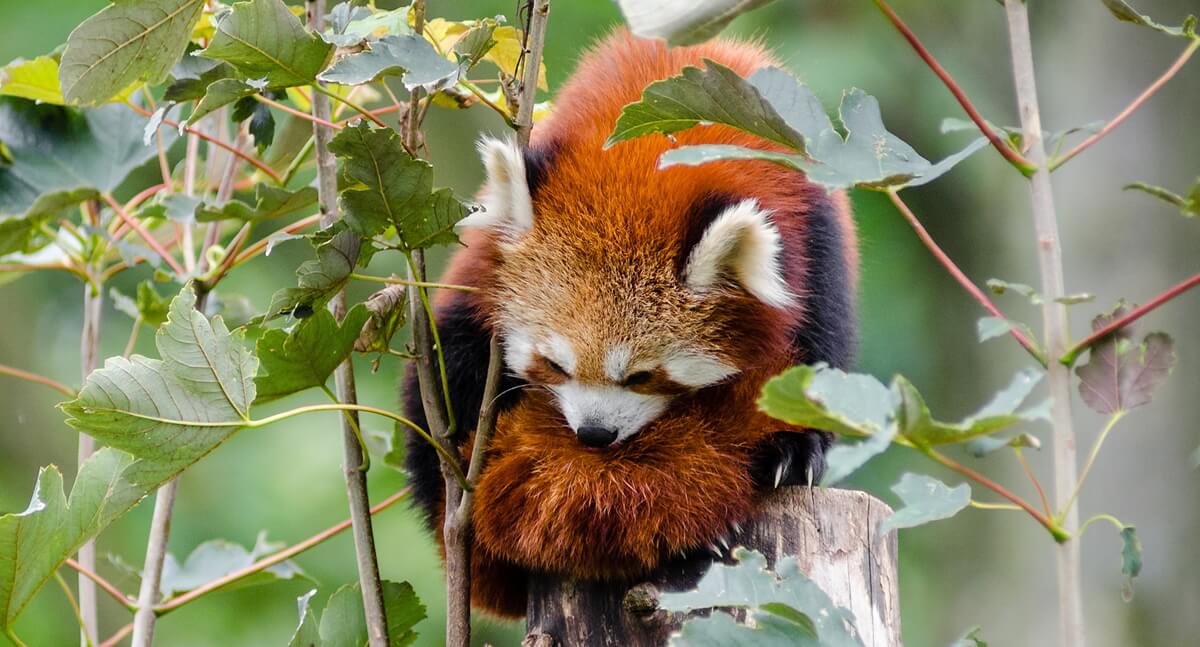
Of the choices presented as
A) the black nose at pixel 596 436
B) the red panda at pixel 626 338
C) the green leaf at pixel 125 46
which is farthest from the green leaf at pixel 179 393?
the black nose at pixel 596 436

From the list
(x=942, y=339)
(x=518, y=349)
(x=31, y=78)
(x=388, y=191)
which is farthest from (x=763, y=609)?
(x=942, y=339)

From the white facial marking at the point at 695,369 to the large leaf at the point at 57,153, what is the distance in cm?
102

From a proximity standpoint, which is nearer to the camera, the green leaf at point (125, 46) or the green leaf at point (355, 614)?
the green leaf at point (125, 46)

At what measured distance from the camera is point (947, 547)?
5613mm

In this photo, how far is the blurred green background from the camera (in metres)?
4.52

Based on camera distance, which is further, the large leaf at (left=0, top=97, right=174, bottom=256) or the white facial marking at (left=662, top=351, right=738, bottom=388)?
the large leaf at (left=0, top=97, right=174, bottom=256)

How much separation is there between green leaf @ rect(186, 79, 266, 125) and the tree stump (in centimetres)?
82

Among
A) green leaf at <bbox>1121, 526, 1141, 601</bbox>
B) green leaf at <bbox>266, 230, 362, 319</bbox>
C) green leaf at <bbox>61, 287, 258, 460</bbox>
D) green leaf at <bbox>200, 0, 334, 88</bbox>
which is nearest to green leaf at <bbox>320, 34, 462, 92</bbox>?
green leaf at <bbox>200, 0, 334, 88</bbox>

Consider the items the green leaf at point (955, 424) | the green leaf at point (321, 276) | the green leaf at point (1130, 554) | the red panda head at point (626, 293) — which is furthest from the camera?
the red panda head at point (626, 293)

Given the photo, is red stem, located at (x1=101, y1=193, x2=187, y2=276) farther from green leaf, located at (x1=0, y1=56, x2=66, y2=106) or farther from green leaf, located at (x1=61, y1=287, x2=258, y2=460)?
green leaf, located at (x1=61, y1=287, x2=258, y2=460)

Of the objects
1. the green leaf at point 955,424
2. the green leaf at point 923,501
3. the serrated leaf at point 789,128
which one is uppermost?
the serrated leaf at point 789,128

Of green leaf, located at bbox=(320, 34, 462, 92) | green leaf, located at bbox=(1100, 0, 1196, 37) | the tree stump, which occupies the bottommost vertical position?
the tree stump

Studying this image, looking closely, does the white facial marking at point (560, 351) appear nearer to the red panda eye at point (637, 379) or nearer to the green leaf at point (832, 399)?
the red panda eye at point (637, 379)

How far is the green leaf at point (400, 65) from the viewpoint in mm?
1382
